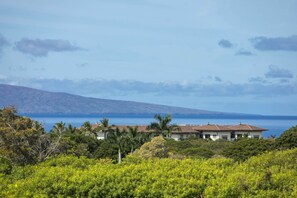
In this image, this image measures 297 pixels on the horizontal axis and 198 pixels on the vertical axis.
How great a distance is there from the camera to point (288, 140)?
139 feet

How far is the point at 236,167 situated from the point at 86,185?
4.74 m

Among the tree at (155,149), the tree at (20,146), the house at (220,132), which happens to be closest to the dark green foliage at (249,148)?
the tree at (155,149)

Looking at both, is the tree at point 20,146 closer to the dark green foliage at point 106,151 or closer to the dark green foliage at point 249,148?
the dark green foliage at point 249,148

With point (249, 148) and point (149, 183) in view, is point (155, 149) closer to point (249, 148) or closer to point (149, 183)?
point (249, 148)

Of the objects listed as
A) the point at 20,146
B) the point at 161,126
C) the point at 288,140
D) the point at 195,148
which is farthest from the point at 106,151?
the point at 20,146

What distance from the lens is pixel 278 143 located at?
43.6 metres

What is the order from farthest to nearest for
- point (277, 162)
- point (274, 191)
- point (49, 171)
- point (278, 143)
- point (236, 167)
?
point (278, 143) → point (277, 162) → point (236, 167) → point (49, 171) → point (274, 191)

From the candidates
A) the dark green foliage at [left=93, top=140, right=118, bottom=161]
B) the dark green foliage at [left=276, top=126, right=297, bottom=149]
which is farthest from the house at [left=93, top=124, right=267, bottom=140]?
the dark green foliage at [left=276, top=126, right=297, bottom=149]

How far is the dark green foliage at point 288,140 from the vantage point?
4156 cm

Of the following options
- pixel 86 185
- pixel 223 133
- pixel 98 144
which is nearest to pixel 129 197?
pixel 86 185

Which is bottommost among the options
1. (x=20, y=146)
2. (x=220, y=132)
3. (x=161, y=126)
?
(x=20, y=146)

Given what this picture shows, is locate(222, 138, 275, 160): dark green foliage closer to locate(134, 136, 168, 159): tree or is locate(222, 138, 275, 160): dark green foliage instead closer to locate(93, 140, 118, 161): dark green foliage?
locate(134, 136, 168, 159): tree

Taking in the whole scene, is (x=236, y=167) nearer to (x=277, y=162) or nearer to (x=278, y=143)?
(x=277, y=162)

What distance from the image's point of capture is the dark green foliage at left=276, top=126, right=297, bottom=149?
4156 cm
